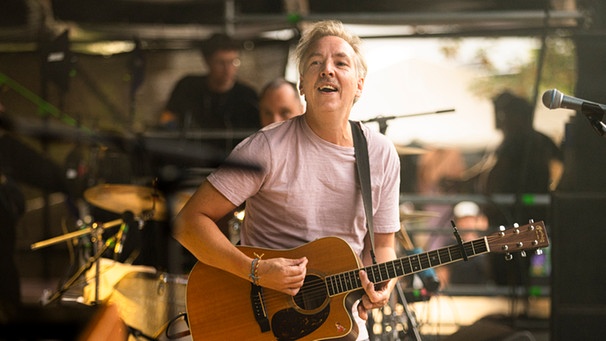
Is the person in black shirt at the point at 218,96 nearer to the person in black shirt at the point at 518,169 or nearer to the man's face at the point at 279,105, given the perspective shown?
the man's face at the point at 279,105

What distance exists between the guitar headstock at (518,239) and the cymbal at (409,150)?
45 centimetres

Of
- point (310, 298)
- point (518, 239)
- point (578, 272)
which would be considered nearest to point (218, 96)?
point (310, 298)

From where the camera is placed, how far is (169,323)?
2.20 m

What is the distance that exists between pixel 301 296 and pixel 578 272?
1263 mm

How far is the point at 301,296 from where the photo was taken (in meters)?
2.02

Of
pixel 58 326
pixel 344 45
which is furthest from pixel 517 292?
pixel 58 326

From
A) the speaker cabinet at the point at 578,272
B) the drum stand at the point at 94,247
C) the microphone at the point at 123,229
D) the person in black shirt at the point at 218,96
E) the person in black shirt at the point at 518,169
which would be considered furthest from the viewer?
the person in black shirt at the point at 518,169

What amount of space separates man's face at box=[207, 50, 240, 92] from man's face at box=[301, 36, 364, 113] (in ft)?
1.30

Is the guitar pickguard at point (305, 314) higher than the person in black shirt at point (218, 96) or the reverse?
the reverse

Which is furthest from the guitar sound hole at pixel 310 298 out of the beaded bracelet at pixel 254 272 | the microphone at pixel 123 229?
the microphone at pixel 123 229

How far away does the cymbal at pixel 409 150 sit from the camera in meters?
2.41

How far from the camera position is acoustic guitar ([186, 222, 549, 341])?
2014 millimetres

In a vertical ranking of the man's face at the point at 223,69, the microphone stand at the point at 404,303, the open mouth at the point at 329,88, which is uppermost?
the man's face at the point at 223,69

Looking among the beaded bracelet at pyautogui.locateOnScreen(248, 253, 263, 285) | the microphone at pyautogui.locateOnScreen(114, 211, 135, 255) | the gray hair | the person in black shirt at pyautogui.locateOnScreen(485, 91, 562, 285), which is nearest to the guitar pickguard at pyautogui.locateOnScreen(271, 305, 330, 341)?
the beaded bracelet at pyautogui.locateOnScreen(248, 253, 263, 285)
